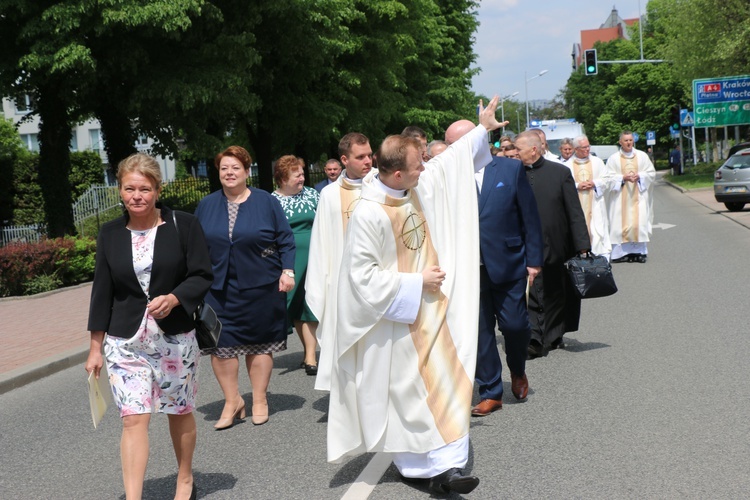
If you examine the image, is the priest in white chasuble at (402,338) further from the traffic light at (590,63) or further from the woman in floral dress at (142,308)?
the traffic light at (590,63)

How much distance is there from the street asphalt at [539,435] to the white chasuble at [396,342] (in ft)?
1.08

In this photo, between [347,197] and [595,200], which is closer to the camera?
[347,197]

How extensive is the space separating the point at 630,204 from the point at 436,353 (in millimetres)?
12803

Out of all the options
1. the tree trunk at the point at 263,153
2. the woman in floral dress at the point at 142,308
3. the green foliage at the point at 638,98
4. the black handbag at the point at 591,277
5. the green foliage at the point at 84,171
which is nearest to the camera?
the woman in floral dress at the point at 142,308

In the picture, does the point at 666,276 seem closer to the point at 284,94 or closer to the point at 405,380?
the point at 405,380

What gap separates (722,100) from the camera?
3741cm

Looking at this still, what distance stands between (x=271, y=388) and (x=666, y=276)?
7726 millimetres

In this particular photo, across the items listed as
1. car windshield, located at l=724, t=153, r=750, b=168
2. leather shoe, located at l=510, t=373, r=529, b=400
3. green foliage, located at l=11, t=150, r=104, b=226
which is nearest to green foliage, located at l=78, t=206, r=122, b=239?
green foliage, located at l=11, t=150, r=104, b=226

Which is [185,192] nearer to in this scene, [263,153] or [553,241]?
[263,153]

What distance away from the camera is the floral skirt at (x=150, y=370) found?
15.7 feet

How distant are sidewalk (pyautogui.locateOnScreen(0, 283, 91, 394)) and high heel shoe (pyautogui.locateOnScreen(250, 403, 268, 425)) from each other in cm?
320

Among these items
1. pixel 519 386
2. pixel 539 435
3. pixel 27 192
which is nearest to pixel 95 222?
pixel 27 192

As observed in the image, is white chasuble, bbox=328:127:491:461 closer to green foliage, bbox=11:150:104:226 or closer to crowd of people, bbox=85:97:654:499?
crowd of people, bbox=85:97:654:499

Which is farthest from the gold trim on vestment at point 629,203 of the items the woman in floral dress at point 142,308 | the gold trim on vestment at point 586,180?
the woman in floral dress at point 142,308
